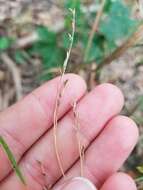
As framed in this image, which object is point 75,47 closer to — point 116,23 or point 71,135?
point 116,23

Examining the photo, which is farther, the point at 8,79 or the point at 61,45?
the point at 8,79

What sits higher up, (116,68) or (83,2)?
(83,2)

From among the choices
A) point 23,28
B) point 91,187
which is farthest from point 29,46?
point 91,187

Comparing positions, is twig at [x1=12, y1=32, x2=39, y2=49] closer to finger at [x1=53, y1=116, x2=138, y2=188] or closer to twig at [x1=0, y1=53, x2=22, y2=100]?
twig at [x1=0, y1=53, x2=22, y2=100]

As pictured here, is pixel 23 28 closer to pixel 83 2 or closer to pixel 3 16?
pixel 3 16

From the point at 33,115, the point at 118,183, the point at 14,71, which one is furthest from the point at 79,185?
the point at 14,71

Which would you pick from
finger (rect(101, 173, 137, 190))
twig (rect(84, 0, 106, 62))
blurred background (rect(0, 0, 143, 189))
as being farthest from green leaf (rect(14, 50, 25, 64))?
finger (rect(101, 173, 137, 190))
